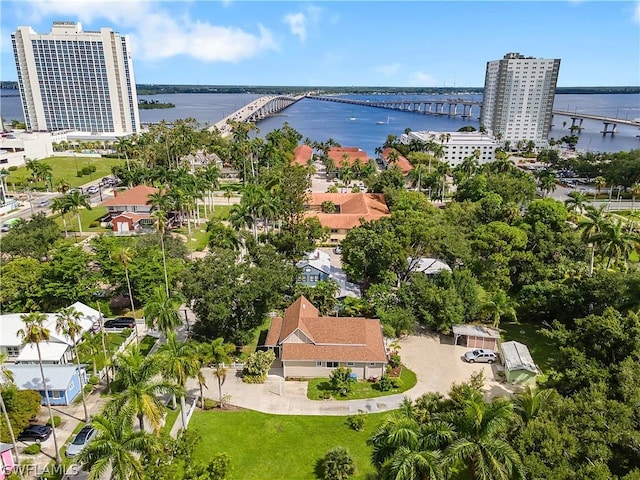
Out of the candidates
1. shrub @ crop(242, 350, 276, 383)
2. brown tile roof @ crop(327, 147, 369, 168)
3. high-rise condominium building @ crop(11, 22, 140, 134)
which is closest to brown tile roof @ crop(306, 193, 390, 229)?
shrub @ crop(242, 350, 276, 383)

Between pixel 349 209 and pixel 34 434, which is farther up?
pixel 349 209

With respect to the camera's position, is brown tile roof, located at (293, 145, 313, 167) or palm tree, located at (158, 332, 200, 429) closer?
palm tree, located at (158, 332, 200, 429)

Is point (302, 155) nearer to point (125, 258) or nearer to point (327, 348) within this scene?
point (125, 258)

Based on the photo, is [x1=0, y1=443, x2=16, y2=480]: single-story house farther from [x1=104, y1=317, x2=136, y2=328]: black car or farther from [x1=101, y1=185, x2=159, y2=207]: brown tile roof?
[x1=101, y1=185, x2=159, y2=207]: brown tile roof

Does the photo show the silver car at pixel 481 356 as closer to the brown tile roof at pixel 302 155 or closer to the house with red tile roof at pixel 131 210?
the house with red tile roof at pixel 131 210

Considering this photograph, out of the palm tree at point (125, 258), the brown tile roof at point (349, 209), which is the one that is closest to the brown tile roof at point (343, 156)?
the brown tile roof at point (349, 209)

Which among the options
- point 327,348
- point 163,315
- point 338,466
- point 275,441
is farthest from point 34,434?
point 327,348
